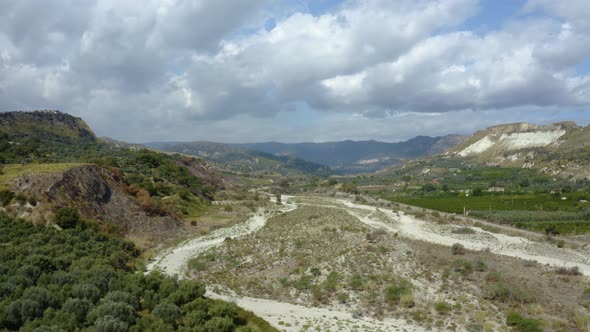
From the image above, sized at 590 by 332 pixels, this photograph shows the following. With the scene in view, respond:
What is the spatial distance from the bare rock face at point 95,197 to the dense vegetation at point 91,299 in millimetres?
13385

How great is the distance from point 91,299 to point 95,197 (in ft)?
109

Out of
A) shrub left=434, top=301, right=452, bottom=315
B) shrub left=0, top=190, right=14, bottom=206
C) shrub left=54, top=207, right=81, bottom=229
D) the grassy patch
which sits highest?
the grassy patch

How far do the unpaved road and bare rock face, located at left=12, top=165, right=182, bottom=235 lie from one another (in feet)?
24.0

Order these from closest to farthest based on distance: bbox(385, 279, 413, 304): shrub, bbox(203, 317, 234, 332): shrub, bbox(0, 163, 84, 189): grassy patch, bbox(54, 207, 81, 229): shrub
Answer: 1. bbox(203, 317, 234, 332): shrub
2. bbox(385, 279, 413, 304): shrub
3. bbox(54, 207, 81, 229): shrub
4. bbox(0, 163, 84, 189): grassy patch

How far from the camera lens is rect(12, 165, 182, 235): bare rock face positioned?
143ft

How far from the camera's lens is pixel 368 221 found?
70.1 meters

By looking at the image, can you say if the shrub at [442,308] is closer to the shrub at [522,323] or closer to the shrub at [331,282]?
the shrub at [522,323]

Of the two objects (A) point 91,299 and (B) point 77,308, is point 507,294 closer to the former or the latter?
(A) point 91,299

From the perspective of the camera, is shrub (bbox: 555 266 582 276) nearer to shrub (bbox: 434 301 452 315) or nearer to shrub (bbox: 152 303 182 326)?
shrub (bbox: 434 301 452 315)

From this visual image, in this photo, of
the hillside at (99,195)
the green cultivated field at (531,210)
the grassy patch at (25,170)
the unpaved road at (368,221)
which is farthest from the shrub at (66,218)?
the green cultivated field at (531,210)

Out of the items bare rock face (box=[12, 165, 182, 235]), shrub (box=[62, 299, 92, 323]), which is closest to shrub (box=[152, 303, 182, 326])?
shrub (box=[62, 299, 92, 323])

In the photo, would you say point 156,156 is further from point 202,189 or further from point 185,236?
point 185,236

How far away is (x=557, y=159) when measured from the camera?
178250mm

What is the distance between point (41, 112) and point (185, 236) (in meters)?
156
